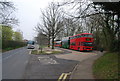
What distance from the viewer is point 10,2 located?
16.1 metres

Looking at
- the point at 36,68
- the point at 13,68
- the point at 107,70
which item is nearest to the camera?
the point at 107,70

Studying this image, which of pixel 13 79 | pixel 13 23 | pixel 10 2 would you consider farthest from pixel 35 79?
pixel 13 23

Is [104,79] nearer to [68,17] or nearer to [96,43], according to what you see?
[68,17]

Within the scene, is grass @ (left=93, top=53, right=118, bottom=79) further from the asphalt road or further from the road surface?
the asphalt road

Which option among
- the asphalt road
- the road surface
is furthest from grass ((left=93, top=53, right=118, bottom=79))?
the asphalt road

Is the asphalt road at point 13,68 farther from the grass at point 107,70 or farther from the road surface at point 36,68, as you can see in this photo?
the grass at point 107,70

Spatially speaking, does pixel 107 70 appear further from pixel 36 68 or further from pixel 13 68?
pixel 13 68

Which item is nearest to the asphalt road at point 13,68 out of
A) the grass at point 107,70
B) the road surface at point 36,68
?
the road surface at point 36,68

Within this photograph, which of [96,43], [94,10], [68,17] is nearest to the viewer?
[94,10]

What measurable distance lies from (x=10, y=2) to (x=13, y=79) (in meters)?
12.2

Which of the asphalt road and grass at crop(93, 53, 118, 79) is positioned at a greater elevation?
grass at crop(93, 53, 118, 79)

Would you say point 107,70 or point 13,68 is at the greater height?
point 107,70

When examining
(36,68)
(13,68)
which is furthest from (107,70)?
(13,68)

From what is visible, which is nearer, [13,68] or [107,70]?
[107,70]
